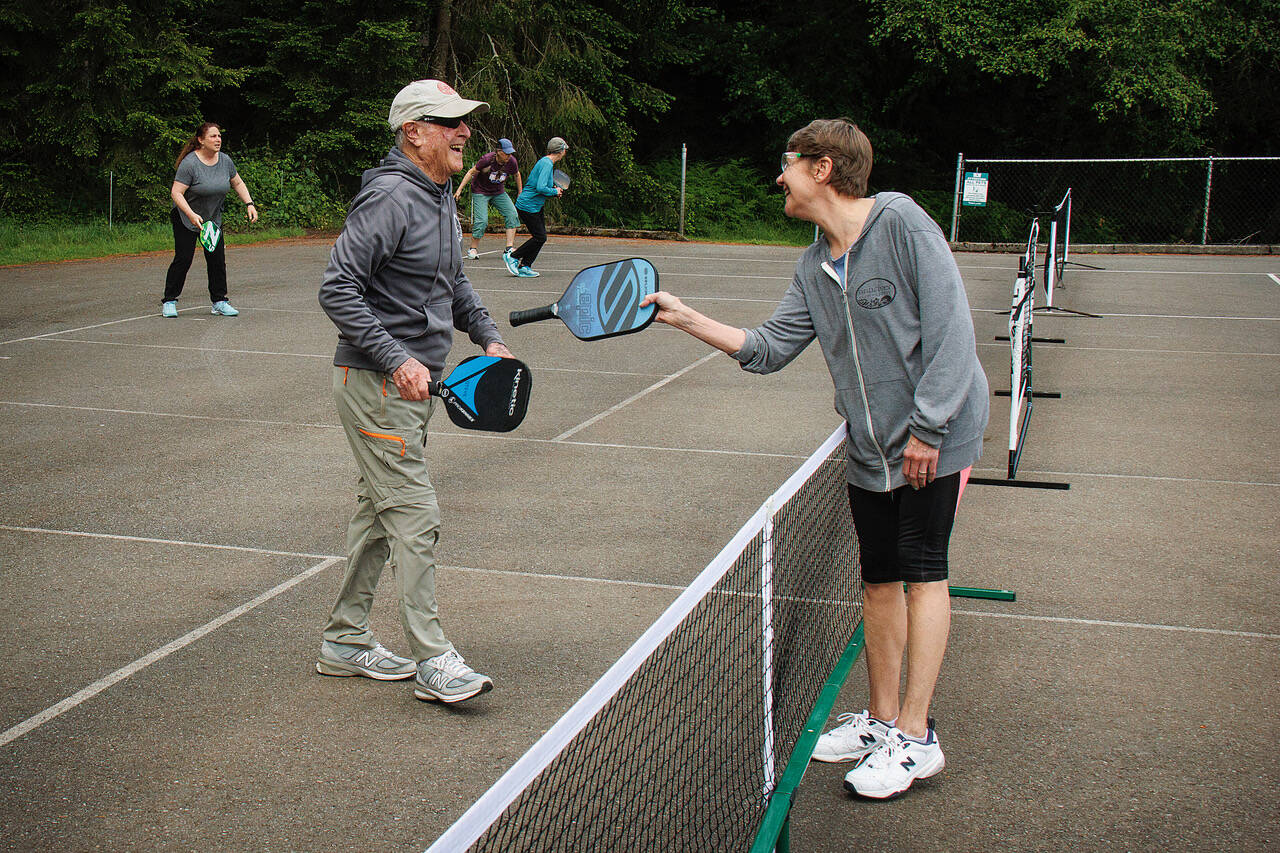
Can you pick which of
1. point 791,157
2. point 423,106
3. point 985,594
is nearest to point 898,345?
point 791,157

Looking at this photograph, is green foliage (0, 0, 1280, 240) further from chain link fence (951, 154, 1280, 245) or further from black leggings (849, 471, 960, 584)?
black leggings (849, 471, 960, 584)

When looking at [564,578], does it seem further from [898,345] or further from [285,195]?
[285,195]

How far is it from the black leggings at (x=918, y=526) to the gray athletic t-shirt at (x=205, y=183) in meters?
10.1

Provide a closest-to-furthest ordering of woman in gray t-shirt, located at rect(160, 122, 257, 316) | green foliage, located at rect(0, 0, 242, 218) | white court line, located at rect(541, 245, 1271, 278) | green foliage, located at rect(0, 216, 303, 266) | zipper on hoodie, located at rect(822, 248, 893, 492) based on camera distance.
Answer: zipper on hoodie, located at rect(822, 248, 893, 492)
woman in gray t-shirt, located at rect(160, 122, 257, 316)
green foliage, located at rect(0, 216, 303, 266)
white court line, located at rect(541, 245, 1271, 278)
green foliage, located at rect(0, 0, 242, 218)

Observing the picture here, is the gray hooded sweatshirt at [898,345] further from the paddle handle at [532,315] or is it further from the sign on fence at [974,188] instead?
the sign on fence at [974,188]

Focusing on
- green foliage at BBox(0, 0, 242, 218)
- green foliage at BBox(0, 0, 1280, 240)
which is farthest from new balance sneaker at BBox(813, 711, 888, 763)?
green foliage at BBox(0, 0, 242, 218)

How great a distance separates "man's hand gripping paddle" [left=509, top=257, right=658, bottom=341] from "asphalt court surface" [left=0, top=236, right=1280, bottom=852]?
133cm

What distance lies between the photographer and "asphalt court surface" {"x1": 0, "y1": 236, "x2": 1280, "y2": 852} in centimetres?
362

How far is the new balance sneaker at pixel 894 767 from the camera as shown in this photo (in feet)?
11.9

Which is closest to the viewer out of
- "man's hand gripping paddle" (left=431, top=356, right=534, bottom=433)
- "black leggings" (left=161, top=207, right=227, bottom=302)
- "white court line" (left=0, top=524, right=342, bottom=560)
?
"man's hand gripping paddle" (left=431, top=356, right=534, bottom=433)

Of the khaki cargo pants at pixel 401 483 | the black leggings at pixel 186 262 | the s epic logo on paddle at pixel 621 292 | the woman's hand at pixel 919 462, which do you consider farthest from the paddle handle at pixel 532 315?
the black leggings at pixel 186 262

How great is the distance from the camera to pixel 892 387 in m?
3.59

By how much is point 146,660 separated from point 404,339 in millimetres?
1647

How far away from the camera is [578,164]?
1195 inches
